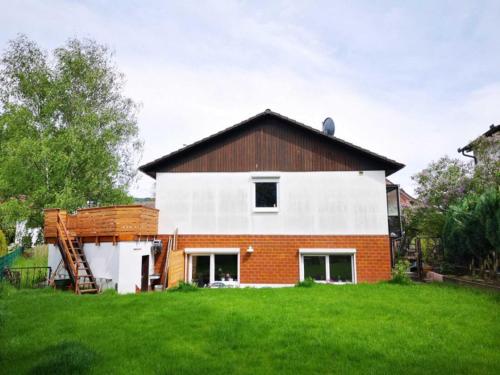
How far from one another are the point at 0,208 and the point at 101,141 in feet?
20.6

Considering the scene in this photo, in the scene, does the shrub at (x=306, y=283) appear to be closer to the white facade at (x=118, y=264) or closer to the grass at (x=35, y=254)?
the white facade at (x=118, y=264)

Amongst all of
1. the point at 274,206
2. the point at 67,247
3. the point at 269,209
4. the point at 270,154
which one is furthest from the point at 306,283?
the point at 67,247

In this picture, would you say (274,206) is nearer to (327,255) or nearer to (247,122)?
(327,255)

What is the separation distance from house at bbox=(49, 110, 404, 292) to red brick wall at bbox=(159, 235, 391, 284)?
0.14ft

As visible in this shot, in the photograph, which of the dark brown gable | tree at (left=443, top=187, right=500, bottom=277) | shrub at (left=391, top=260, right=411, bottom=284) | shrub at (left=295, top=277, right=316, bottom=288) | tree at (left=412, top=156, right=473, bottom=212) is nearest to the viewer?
tree at (left=443, top=187, right=500, bottom=277)

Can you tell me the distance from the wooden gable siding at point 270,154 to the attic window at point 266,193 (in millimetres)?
584

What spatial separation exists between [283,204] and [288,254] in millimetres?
2172

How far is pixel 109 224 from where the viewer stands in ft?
42.5

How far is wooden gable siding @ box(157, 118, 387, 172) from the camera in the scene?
1504 centimetres

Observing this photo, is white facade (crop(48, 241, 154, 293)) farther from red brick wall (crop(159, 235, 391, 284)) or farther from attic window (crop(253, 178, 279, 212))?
attic window (crop(253, 178, 279, 212))

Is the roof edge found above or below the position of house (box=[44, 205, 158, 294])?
above

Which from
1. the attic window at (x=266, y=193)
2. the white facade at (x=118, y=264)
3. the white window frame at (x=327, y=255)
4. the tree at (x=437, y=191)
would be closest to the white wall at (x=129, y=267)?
the white facade at (x=118, y=264)

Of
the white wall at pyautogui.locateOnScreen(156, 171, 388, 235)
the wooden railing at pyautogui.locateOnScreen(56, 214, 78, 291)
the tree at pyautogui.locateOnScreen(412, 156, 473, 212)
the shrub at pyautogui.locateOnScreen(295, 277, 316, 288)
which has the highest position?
the tree at pyautogui.locateOnScreen(412, 156, 473, 212)

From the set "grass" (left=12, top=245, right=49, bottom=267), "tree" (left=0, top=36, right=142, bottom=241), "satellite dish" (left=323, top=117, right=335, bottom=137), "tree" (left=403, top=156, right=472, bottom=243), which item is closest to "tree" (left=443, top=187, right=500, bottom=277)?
"tree" (left=403, top=156, right=472, bottom=243)
